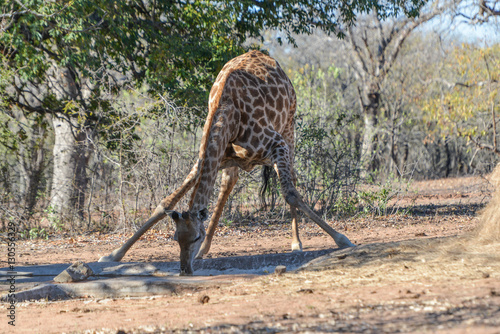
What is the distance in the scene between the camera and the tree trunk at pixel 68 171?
11.7 m

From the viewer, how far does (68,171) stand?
12.4 m

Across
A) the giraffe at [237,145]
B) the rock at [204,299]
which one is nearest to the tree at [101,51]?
the giraffe at [237,145]

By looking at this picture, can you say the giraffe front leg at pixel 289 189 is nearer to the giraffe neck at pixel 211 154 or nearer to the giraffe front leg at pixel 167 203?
the giraffe neck at pixel 211 154

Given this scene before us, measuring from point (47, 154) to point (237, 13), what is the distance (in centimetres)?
579

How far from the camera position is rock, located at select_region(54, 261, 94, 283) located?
556 centimetres

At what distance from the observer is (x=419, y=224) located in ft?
35.3

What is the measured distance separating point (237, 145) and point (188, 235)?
187 cm

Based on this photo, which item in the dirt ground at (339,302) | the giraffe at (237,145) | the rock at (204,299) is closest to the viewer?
the dirt ground at (339,302)

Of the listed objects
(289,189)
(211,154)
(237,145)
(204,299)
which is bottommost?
(204,299)

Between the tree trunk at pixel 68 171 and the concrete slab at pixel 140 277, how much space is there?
537cm

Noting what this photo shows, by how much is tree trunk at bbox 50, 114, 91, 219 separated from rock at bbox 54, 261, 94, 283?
228 inches

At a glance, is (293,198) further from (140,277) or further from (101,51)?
(101,51)

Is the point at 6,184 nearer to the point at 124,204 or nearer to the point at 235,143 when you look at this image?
the point at 124,204

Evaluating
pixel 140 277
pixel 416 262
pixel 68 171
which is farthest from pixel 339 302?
pixel 68 171
